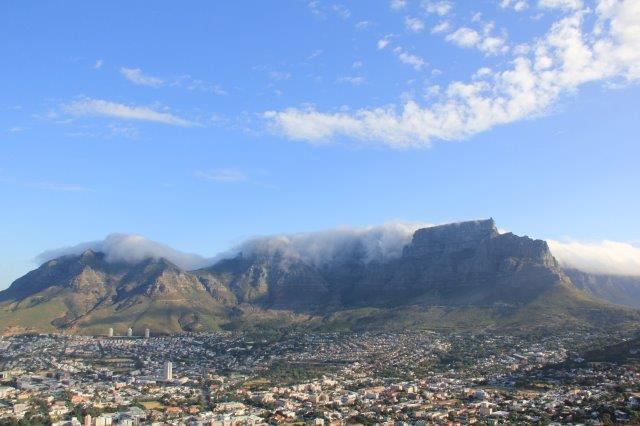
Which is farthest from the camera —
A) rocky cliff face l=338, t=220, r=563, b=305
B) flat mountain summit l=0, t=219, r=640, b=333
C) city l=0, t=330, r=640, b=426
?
rocky cliff face l=338, t=220, r=563, b=305

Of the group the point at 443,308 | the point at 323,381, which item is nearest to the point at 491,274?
the point at 443,308

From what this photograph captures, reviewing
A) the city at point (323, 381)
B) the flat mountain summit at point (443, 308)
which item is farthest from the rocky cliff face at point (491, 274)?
the city at point (323, 381)

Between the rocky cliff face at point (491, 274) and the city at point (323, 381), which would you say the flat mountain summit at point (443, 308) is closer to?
the rocky cliff face at point (491, 274)

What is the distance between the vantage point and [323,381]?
8969 centimetres

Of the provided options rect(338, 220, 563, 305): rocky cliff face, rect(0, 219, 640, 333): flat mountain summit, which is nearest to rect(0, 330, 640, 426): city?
rect(0, 219, 640, 333): flat mountain summit

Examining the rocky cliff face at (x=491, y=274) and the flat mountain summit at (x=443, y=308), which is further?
the rocky cliff face at (x=491, y=274)

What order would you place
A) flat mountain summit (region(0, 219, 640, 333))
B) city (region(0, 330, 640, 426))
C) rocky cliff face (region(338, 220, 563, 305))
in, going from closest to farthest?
1. city (region(0, 330, 640, 426))
2. flat mountain summit (region(0, 219, 640, 333))
3. rocky cliff face (region(338, 220, 563, 305))

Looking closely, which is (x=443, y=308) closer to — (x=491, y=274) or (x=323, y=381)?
(x=491, y=274)

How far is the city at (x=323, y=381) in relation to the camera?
2507 inches

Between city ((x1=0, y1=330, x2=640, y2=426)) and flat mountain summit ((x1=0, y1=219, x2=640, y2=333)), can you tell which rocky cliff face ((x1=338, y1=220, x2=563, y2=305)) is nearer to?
flat mountain summit ((x1=0, y1=219, x2=640, y2=333))

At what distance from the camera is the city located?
63.7 m

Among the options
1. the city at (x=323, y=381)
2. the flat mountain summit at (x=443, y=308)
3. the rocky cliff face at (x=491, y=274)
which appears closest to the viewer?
the city at (x=323, y=381)

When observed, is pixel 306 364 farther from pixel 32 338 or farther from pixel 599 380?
pixel 32 338

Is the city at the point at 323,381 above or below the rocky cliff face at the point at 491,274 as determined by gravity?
below
